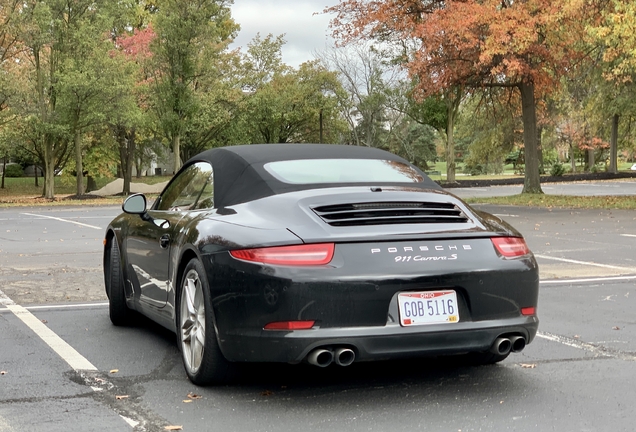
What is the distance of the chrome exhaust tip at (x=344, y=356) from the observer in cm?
453

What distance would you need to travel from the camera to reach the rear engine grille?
15.7 feet

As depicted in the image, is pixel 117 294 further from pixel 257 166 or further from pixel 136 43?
pixel 136 43

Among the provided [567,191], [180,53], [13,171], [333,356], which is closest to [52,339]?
[333,356]

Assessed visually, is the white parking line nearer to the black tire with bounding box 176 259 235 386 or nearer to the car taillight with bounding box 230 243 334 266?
the black tire with bounding box 176 259 235 386

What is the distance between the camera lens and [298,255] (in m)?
4.56

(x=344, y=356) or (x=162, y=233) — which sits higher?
(x=162, y=233)

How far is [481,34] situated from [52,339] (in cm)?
2162

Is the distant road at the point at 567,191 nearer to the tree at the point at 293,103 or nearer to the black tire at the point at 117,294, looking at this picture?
the tree at the point at 293,103

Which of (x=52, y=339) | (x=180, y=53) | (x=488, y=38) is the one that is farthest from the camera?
(x=180, y=53)

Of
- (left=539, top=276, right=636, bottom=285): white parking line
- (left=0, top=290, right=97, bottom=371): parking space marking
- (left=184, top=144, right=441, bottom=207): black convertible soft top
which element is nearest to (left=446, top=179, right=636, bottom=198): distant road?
(left=539, top=276, right=636, bottom=285): white parking line

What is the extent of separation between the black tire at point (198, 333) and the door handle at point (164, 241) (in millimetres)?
501

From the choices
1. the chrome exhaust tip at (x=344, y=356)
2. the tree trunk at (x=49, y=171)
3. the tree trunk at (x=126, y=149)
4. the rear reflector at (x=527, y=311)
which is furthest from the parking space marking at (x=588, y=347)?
the tree trunk at (x=126, y=149)

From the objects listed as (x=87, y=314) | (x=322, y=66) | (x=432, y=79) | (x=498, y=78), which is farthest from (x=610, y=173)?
(x=87, y=314)

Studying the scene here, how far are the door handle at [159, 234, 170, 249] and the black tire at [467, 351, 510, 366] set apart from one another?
214cm
